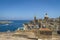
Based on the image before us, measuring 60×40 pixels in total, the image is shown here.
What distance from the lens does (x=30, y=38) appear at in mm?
12234

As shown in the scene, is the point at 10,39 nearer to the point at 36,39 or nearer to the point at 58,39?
the point at 36,39

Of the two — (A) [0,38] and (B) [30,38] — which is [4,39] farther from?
(B) [30,38]

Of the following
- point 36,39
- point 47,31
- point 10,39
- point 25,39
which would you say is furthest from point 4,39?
point 47,31

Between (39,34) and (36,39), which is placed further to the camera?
(39,34)

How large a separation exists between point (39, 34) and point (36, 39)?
1.07 m

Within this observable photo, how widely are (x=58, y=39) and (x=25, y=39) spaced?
238 cm

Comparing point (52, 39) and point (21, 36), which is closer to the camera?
point (52, 39)

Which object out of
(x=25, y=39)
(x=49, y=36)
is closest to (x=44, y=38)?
(x=49, y=36)

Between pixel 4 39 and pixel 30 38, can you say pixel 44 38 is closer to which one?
pixel 30 38

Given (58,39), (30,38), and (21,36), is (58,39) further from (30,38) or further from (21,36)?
(21,36)

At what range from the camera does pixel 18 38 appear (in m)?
12.2

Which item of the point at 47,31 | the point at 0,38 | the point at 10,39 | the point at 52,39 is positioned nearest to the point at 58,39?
the point at 52,39

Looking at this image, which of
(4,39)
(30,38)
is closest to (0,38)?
(4,39)

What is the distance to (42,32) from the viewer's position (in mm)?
13070
